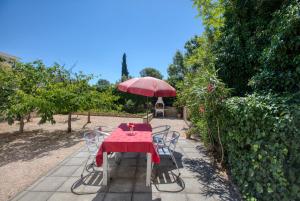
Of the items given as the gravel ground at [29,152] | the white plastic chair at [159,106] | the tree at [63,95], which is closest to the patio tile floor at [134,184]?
the gravel ground at [29,152]

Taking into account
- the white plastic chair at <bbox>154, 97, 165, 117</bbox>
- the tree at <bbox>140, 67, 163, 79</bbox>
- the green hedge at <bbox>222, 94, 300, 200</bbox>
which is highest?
the tree at <bbox>140, 67, 163, 79</bbox>

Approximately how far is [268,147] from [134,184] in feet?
8.29

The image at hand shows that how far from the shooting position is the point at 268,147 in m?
2.53

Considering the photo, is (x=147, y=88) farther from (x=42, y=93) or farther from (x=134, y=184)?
(x=42, y=93)

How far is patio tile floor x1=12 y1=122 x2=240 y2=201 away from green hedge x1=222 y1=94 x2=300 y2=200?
0.70 m

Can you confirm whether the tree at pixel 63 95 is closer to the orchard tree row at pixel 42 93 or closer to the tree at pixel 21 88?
the orchard tree row at pixel 42 93

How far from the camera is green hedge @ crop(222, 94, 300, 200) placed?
7.20ft

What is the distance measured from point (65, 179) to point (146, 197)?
1.84m

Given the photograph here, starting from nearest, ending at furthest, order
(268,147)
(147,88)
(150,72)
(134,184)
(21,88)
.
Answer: (268,147)
(134,184)
(147,88)
(21,88)
(150,72)

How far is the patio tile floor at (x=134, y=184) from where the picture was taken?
3.37 metres

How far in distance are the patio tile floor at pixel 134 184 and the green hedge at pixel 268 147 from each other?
2.31 ft

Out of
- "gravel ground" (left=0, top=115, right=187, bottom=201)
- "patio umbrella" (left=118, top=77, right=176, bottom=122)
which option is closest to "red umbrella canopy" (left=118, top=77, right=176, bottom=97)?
"patio umbrella" (left=118, top=77, right=176, bottom=122)

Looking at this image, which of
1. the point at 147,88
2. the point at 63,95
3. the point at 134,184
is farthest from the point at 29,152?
the point at 147,88

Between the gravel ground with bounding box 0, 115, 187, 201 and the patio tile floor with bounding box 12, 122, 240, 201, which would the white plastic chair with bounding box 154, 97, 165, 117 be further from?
the patio tile floor with bounding box 12, 122, 240, 201
